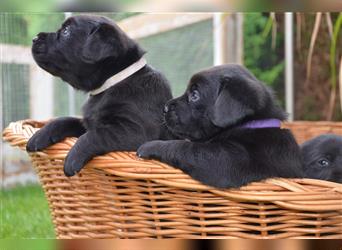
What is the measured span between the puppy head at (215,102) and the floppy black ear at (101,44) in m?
0.33

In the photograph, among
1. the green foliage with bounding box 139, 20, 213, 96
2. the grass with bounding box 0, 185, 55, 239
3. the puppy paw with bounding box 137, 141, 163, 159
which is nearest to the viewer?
the puppy paw with bounding box 137, 141, 163, 159

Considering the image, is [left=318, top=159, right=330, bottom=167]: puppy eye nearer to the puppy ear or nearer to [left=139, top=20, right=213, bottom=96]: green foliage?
the puppy ear

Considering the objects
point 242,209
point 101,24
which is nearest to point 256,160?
point 242,209

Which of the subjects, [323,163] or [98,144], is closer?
[98,144]

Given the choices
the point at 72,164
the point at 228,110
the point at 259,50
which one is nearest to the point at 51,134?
the point at 72,164

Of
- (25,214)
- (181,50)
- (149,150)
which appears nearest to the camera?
(149,150)

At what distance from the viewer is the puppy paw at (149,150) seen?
179 cm

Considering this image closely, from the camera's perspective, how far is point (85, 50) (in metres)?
2.11

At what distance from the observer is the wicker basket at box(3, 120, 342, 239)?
1.69 meters

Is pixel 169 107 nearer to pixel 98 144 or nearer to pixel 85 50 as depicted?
pixel 98 144

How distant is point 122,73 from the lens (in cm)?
216

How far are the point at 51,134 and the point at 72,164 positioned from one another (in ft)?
0.79

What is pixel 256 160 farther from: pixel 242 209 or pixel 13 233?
pixel 13 233

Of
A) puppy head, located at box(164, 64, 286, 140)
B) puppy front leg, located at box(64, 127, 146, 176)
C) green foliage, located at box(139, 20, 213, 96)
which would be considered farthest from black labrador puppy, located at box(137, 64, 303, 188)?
green foliage, located at box(139, 20, 213, 96)
